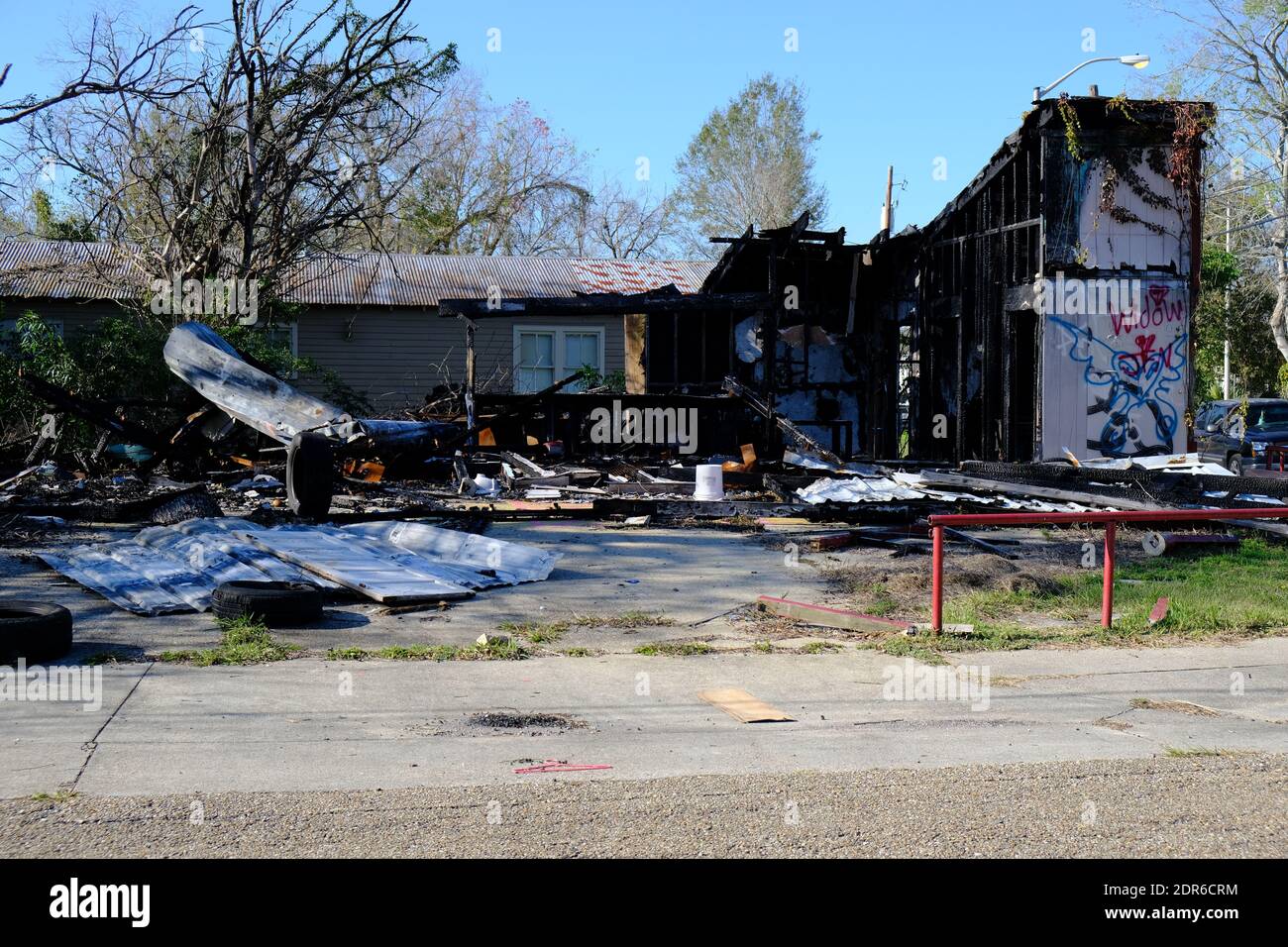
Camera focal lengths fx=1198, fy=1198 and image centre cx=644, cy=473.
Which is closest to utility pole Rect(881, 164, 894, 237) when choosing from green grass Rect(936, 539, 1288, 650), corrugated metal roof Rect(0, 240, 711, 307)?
corrugated metal roof Rect(0, 240, 711, 307)

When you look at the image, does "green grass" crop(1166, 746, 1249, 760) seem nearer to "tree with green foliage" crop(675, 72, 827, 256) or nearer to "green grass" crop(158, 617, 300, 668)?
"green grass" crop(158, 617, 300, 668)

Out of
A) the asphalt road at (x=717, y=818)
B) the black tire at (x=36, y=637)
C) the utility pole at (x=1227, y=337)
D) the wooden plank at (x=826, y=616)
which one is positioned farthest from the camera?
the utility pole at (x=1227, y=337)

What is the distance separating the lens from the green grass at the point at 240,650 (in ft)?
24.7

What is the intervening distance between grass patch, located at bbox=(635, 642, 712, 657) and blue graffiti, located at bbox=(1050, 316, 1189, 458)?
14081mm

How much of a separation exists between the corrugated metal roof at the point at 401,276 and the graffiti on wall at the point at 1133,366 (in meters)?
11.6

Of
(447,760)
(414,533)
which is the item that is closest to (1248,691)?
(447,760)

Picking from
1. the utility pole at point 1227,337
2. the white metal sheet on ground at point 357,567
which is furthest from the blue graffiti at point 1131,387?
the utility pole at point 1227,337

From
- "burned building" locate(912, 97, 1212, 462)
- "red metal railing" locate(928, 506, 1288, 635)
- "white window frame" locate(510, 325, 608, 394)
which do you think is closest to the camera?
"red metal railing" locate(928, 506, 1288, 635)

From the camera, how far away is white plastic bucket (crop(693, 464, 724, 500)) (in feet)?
54.6

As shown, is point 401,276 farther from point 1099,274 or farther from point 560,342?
point 1099,274

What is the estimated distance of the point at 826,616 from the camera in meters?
9.14

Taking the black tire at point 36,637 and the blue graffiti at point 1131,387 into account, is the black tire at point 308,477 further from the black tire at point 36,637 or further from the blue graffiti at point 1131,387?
the blue graffiti at point 1131,387

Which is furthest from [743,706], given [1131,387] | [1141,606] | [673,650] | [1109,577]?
[1131,387]

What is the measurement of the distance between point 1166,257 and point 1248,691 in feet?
49.8
